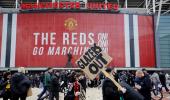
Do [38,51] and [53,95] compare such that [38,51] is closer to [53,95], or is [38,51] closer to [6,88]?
[53,95]

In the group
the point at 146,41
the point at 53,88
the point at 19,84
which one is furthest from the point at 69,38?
the point at 19,84

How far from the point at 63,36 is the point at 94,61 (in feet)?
119

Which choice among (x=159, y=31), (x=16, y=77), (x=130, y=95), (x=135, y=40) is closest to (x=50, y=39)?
(x=135, y=40)

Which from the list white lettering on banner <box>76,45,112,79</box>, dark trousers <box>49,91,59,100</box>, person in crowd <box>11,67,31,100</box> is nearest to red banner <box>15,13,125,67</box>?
dark trousers <box>49,91,59,100</box>

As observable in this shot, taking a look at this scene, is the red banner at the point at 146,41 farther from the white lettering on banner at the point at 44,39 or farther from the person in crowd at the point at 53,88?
the person in crowd at the point at 53,88

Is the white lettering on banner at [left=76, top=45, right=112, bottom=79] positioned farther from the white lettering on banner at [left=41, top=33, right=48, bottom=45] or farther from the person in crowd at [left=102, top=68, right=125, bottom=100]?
the white lettering on banner at [left=41, top=33, right=48, bottom=45]

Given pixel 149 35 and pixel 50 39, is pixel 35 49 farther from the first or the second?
pixel 149 35

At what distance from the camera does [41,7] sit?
4391 cm

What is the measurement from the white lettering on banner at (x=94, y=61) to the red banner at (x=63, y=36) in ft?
115

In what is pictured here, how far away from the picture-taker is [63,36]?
4338cm

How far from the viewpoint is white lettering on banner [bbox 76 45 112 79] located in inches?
285

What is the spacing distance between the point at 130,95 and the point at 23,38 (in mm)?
37866

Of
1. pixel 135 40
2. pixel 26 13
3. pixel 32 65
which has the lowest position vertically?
pixel 32 65

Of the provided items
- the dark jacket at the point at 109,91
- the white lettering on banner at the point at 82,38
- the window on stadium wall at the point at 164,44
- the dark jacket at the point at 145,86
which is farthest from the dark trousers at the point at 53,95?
the window on stadium wall at the point at 164,44
